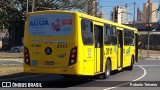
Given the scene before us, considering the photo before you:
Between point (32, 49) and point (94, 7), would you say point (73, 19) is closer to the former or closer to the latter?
point (32, 49)

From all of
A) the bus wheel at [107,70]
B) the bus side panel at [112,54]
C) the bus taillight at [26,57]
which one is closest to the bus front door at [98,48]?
the bus side panel at [112,54]

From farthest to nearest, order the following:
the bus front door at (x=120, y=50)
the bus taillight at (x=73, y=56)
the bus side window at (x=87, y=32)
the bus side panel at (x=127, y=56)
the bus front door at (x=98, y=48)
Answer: the bus side panel at (x=127, y=56) → the bus front door at (x=120, y=50) → the bus front door at (x=98, y=48) → the bus side window at (x=87, y=32) → the bus taillight at (x=73, y=56)

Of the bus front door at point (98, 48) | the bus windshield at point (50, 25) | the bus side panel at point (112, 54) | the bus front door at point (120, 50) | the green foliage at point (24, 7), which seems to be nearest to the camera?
the bus windshield at point (50, 25)

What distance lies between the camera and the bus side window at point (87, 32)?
16161 mm

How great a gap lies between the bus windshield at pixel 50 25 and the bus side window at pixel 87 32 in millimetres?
603

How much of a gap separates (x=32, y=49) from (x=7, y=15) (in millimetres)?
49497

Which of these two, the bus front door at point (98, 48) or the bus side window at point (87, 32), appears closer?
the bus side window at point (87, 32)

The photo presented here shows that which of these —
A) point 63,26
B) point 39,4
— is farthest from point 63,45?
point 39,4

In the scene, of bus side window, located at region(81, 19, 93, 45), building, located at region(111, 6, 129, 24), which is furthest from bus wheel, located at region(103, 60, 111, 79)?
building, located at region(111, 6, 129, 24)

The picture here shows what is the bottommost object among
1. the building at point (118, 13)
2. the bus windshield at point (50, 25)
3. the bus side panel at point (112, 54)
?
the bus side panel at point (112, 54)

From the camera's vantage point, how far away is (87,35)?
16578mm

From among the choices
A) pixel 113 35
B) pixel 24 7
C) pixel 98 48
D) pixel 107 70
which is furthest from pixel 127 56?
pixel 24 7

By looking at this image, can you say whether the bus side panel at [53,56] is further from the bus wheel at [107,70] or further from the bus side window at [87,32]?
the bus wheel at [107,70]

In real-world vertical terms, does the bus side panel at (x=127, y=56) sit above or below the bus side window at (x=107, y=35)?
below
